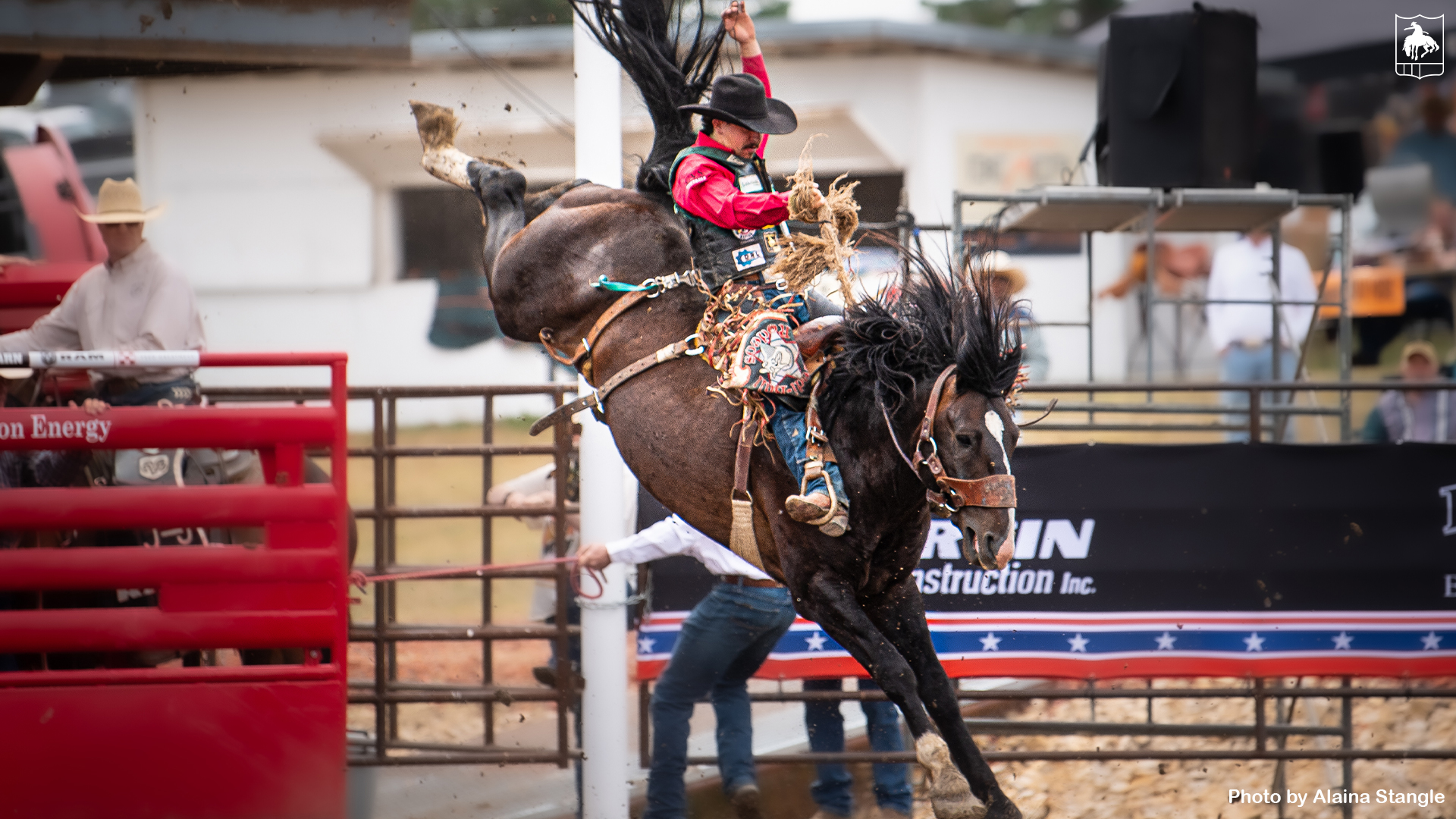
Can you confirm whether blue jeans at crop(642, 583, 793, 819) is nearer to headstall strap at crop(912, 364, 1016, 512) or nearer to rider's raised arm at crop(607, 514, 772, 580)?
rider's raised arm at crop(607, 514, 772, 580)

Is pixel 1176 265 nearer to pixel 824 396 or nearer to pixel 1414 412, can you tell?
pixel 1414 412

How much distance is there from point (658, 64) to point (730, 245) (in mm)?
823

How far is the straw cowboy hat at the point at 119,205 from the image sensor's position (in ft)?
16.9

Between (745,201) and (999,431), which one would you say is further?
(745,201)

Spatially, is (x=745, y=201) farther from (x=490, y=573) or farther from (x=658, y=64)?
(x=490, y=573)

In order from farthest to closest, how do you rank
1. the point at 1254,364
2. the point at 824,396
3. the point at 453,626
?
the point at 1254,364, the point at 453,626, the point at 824,396

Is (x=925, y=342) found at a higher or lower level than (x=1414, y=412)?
higher

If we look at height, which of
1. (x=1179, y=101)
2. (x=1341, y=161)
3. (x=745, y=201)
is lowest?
(x=745, y=201)

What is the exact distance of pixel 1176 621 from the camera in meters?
5.16

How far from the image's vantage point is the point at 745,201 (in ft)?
12.4

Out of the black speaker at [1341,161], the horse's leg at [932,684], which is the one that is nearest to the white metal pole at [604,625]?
the horse's leg at [932,684]

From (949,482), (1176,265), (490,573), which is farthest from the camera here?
(1176,265)

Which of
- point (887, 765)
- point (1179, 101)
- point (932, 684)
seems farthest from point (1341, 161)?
point (932, 684)

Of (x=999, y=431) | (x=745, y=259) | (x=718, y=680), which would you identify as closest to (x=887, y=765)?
(x=718, y=680)
